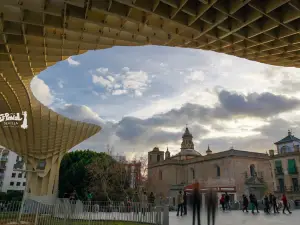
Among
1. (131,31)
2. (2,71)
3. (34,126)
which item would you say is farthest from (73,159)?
(131,31)

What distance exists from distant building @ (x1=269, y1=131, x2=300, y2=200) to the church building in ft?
14.2

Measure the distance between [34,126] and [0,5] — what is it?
728 inches

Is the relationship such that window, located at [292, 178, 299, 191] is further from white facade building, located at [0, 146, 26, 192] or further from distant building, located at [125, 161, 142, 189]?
white facade building, located at [0, 146, 26, 192]

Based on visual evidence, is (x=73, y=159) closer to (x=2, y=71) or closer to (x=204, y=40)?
(x=2, y=71)

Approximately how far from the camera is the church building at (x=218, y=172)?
5259 cm

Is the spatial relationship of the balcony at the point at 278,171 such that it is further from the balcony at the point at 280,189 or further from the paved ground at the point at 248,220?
the paved ground at the point at 248,220

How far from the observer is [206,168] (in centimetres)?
6212

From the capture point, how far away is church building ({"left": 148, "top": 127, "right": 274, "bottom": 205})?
52.6 meters

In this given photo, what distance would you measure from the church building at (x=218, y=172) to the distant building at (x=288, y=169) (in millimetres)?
4341

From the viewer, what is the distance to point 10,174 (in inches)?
2945

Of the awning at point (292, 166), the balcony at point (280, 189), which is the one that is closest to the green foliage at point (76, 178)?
the balcony at point (280, 189)

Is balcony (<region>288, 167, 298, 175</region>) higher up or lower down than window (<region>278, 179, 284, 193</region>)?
higher up

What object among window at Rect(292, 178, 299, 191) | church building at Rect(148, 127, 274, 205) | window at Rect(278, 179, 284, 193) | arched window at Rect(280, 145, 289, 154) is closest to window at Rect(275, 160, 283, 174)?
window at Rect(278, 179, 284, 193)

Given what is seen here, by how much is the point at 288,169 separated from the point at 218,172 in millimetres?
15869
